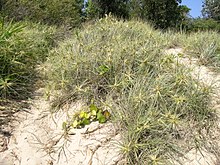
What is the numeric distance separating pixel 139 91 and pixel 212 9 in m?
21.2

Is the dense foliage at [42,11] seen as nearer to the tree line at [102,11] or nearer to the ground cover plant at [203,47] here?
the tree line at [102,11]

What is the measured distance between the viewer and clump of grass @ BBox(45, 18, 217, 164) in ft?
10.2

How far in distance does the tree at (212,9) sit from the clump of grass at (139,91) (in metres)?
18.3

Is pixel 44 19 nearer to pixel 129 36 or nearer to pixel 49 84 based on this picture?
pixel 129 36

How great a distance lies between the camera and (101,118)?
3568mm

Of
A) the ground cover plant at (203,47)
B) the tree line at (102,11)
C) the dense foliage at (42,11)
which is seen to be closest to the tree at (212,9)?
Result: the tree line at (102,11)

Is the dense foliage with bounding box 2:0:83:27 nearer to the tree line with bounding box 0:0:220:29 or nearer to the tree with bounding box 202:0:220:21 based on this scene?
the tree line with bounding box 0:0:220:29

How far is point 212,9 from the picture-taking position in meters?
22.8

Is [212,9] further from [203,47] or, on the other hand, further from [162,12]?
[203,47]

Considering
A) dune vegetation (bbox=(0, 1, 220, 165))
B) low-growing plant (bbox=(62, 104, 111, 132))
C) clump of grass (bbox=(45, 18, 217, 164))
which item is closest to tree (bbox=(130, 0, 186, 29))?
dune vegetation (bbox=(0, 1, 220, 165))

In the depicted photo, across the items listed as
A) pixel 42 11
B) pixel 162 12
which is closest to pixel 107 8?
pixel 162 12

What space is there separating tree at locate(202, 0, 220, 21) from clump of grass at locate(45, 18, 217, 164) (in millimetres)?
18327

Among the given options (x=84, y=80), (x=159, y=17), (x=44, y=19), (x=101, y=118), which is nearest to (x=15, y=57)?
(x=84, y=80)

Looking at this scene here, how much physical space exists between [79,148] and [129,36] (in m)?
2.49
